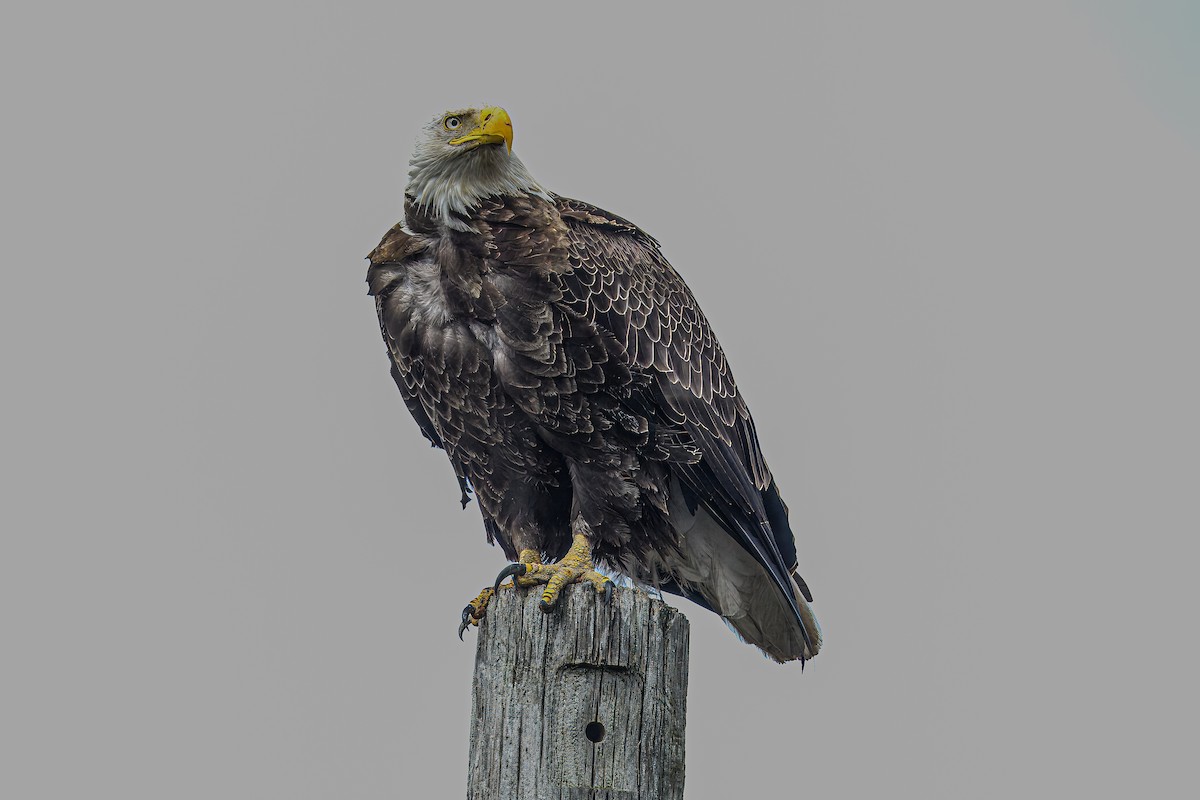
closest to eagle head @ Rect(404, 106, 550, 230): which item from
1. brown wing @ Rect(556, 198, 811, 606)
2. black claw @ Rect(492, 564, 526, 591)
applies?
brown wing @ Rect(556, 198, 811, 606)

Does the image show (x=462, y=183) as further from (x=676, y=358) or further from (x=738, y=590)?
(x=738, y=590)

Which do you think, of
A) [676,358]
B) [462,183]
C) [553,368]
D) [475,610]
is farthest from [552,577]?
[462,183]

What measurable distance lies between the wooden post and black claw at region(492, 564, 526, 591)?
0.92ft

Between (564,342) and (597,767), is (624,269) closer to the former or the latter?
(564,342)

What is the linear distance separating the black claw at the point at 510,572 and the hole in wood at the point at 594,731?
78 cm

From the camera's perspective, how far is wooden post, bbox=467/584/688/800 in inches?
182

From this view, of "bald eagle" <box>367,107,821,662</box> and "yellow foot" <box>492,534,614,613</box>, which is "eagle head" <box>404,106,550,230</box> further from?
"yellow foot" <box>492,534,614,613</box>

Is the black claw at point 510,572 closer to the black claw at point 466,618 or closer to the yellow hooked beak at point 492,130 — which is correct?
the black claw at point 466,618

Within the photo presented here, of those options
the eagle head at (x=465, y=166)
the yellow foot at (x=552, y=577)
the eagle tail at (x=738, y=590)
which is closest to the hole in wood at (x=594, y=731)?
the yellow foot at (x=552, y=577)

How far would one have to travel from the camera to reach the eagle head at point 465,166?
6082mm

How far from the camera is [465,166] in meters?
6.12

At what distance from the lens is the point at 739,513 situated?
6.28 m

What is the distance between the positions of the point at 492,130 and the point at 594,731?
2.71 m

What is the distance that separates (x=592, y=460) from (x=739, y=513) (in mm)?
725
